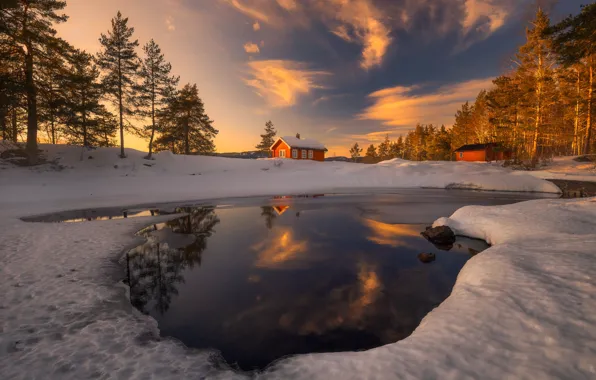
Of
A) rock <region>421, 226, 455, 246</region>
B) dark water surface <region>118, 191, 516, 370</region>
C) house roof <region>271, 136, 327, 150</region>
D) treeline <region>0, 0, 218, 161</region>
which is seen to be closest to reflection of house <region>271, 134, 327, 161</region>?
house roof <region>271, 136, 327, 150</region>

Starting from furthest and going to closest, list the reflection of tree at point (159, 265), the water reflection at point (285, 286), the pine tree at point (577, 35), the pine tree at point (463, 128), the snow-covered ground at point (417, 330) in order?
the pine tree at point (463, 128)
the pine tree at point (577, 35)
the reflection of tree at point (159, 265)
the water reflection at point (285, 286)
the snow-covered ground at point (417, 330)

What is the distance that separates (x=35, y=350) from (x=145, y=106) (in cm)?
3332

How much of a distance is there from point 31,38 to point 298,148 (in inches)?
1424

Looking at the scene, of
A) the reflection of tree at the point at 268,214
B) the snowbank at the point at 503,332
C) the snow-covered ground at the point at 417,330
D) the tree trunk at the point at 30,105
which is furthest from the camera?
the tree trunk at the point at 30,105

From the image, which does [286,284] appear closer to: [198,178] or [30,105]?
[198,178]

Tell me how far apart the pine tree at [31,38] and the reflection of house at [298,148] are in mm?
32865

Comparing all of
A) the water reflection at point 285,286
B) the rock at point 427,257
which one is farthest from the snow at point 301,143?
the rock at point 427,257

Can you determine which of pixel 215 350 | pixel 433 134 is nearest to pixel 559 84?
pixel 433 134

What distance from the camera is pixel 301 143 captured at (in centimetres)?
5028

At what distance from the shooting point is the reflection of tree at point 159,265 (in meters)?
5.22

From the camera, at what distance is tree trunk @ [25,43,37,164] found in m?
20.1

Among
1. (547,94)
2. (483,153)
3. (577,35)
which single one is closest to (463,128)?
(483,153)

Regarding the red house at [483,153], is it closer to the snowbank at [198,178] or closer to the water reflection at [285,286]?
the snowbank at [198,178]

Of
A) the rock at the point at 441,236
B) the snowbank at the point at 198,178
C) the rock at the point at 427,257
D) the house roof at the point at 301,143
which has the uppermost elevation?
the house roof at the point at 301,143
